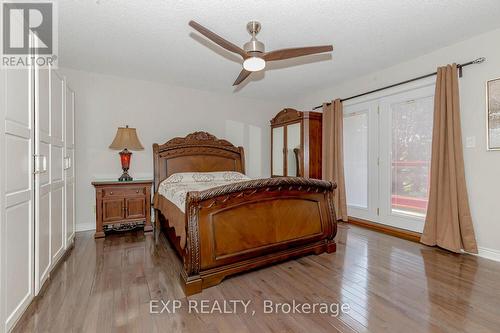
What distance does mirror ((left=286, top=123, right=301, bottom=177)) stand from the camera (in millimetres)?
4652

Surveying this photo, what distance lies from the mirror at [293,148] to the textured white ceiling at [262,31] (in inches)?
45.9

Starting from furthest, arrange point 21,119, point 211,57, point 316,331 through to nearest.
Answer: point 211,57, point 21,119, point 316,331

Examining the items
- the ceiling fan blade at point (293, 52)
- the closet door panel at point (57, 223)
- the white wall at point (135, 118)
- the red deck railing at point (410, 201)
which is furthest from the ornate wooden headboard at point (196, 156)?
the red deck railing at point (410, 201)

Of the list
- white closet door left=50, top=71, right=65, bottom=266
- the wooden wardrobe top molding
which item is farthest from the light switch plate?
white closet door left=50, top=71, right=65, bottom=266

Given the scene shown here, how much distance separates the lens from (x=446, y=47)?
10.00ft

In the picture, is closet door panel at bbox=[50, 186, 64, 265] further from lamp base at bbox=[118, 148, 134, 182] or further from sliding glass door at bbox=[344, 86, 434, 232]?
sliding glass door at bbox=[344, 86, 434, 232]

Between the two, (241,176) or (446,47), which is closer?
(446,47)

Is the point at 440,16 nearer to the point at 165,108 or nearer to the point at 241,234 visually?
the point at 241,234

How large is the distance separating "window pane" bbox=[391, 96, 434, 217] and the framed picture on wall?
586mm

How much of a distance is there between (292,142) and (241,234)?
9.58 ft

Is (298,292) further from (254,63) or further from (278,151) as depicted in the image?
(278,151)

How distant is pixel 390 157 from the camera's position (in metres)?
3.71

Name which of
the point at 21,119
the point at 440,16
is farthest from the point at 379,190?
the point at 21,119

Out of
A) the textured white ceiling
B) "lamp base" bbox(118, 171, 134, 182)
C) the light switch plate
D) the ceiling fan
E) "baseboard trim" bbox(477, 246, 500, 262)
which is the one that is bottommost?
"baseboard trim" bbox(477, 246, 500, 262)
